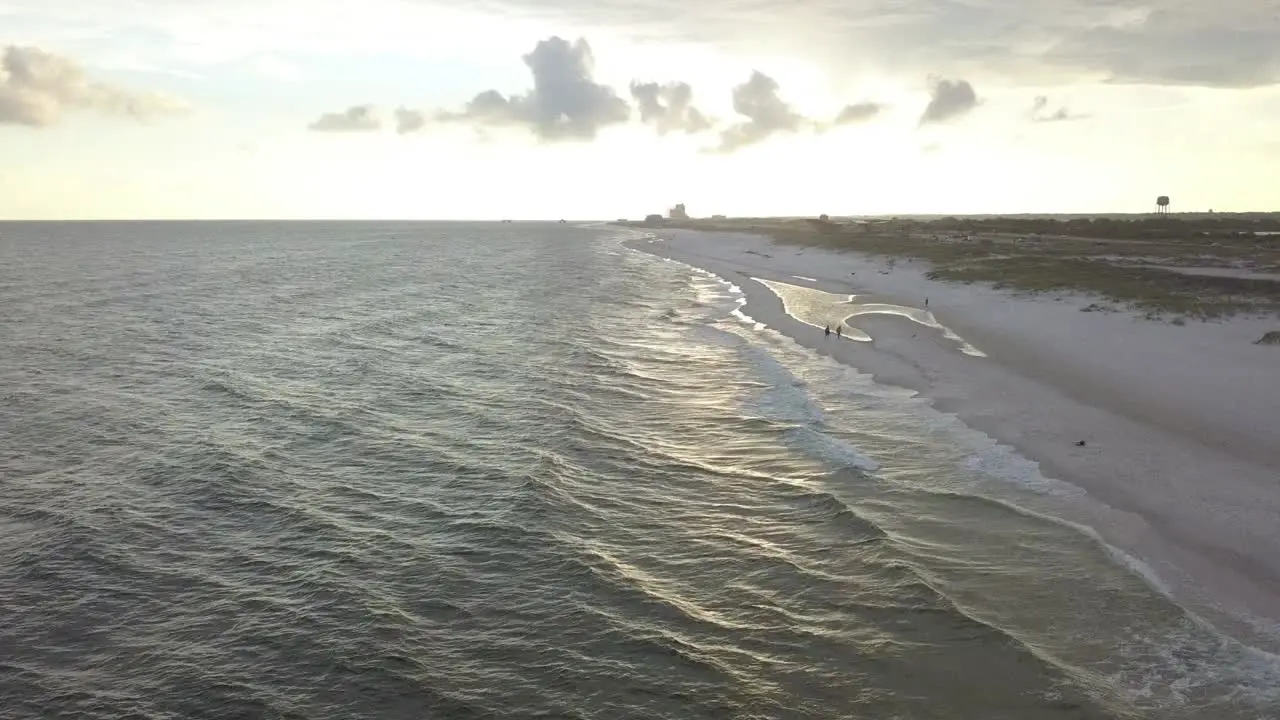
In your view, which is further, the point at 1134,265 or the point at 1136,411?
the point at 1134,265

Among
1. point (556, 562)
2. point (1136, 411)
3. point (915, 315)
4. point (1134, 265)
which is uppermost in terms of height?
point (1134, 265)

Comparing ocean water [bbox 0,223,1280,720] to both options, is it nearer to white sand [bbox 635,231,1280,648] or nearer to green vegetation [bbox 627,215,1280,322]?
white sand [bbox 635,231,1280,648]

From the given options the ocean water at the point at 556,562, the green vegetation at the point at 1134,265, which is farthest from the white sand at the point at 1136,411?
the green vegetation at the point at 1134,265

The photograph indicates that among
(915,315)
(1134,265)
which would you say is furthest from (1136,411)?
(1134,265)

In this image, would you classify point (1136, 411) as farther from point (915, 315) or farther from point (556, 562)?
point (915, 315)

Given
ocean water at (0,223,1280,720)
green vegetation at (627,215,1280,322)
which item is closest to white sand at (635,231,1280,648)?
ocean water at (0,223,1280,720)

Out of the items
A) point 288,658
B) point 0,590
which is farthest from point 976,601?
point 0,590

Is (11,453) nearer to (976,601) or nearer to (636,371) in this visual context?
(636,371)
